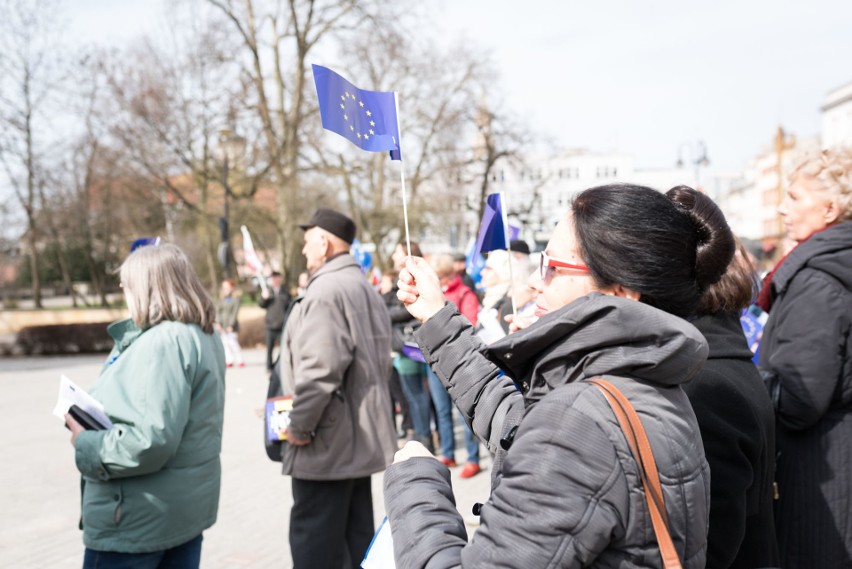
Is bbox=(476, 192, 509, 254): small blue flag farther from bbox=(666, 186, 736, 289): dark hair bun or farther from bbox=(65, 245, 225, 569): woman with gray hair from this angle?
bbox=(65, 245, 225, 569): woman with gray hair

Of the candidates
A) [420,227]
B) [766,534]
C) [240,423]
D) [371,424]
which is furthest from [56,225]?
[766,534]

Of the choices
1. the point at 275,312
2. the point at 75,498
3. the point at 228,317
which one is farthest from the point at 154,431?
the point at 228,317

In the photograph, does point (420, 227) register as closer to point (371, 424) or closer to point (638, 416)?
point (371, 424)

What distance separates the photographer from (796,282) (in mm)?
2867

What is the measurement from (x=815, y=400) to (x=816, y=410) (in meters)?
0.04

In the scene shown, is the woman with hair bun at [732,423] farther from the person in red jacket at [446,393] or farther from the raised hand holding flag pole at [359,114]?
the person in red jacket at [446,393]

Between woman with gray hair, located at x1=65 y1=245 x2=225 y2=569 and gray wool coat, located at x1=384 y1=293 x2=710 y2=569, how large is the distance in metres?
1.52

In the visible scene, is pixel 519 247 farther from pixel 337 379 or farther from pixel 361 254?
pixel 361 254

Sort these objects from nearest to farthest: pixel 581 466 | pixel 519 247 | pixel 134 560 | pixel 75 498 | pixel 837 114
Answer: pixel 581 466 → pixel 134 560 → pixel 75 498 → pixel 519 247 → pixel 837 114

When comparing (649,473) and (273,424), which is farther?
(273,424)

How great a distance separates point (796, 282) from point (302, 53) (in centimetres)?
2266

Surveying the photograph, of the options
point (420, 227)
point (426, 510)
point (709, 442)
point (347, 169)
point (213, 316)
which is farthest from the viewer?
point (420, 227)

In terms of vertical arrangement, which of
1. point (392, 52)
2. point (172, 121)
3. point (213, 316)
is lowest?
point (213, 316)

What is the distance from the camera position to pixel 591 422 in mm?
1398
